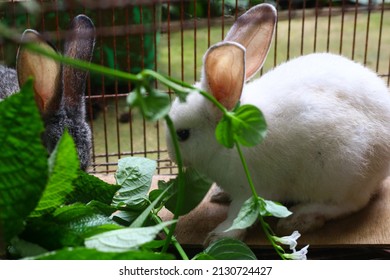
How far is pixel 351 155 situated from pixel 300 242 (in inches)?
7.0

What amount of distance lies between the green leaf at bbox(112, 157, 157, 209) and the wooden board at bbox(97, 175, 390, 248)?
0.57 feet

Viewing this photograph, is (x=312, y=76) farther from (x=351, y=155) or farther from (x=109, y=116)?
(x=109, y=116)

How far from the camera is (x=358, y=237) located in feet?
3.66

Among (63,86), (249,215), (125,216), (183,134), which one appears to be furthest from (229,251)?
(63,86)

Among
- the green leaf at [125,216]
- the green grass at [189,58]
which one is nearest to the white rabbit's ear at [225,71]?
the green leaf at [125,216]

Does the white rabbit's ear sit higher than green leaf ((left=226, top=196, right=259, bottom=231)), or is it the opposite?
the white rabbit's ear

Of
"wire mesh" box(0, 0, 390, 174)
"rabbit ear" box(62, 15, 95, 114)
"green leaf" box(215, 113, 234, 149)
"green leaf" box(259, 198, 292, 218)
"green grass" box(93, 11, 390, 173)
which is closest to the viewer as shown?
"green leaf" box(215, 113, 234, 149)

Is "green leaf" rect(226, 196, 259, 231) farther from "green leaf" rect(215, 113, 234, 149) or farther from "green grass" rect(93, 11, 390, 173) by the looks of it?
"green grass" rect(93, 11, 390, 173)

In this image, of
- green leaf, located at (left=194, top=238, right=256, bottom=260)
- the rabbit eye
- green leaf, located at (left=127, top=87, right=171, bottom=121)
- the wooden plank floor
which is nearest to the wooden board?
the wooden plank floor

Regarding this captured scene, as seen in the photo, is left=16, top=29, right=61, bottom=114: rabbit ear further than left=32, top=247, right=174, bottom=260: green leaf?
Yes

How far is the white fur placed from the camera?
3.49ft

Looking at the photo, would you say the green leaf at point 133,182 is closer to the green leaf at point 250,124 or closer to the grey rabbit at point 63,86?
the grey rabbit at point 63,86

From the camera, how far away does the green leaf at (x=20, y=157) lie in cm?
58

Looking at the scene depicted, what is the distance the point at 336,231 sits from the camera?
1.14 m
